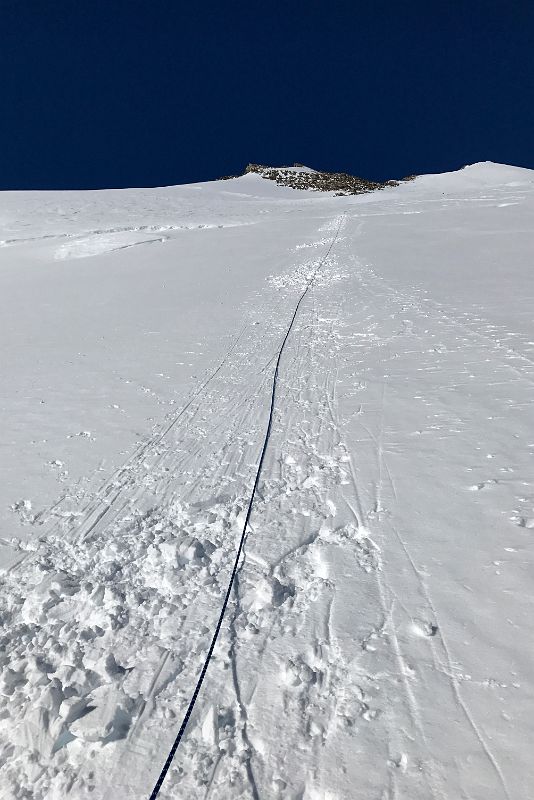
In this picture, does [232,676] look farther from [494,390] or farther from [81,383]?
[81,383]

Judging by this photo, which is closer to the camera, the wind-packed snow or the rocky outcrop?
the wind-packed snow

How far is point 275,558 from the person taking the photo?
3.79 metres

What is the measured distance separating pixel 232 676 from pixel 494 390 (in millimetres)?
4691

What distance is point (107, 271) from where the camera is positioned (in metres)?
15.7

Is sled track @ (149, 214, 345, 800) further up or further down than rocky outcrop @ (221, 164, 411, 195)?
further down

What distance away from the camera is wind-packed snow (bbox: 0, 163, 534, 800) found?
100 inches

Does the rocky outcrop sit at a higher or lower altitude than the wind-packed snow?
higher

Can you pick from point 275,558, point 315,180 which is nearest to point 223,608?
point 275,558

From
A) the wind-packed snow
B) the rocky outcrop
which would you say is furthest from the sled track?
the rocky outcrop

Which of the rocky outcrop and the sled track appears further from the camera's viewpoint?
the rocky outcrop

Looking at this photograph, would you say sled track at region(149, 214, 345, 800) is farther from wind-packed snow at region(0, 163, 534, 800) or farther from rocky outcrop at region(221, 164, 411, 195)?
rocky outcrop at region(221, 164, 411, 195)

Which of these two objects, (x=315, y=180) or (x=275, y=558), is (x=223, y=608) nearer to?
(x=275, y=558)

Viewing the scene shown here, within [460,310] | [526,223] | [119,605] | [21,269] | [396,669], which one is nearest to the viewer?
[396,669]

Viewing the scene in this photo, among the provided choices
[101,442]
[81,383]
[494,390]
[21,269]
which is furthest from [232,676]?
[21,269]
